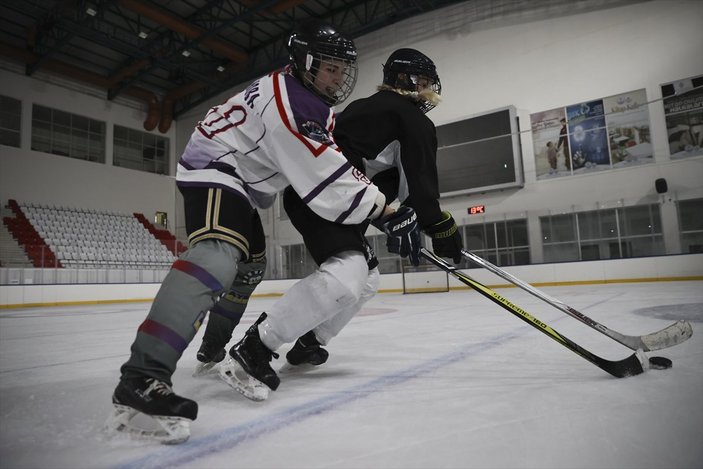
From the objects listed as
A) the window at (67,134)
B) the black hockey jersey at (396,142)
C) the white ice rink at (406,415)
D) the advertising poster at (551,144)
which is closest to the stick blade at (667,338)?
the white ice rink at (406,415)

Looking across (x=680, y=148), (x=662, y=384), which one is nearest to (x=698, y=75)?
(x=680, y=148)

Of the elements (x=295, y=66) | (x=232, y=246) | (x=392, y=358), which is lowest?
(x=392, y=358)

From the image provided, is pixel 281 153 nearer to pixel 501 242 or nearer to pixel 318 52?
pixel 318 52

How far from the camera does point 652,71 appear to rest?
832 cm

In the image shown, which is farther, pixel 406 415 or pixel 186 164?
pixel 186 164

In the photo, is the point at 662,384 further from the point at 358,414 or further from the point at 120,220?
the point at 120,220

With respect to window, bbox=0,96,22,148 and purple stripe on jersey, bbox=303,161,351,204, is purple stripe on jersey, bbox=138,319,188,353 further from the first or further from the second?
window, bbox=0,96,22,148

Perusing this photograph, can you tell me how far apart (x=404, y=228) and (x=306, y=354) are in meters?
0.57

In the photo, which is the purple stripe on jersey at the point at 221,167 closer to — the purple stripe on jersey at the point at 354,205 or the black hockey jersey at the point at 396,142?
the purple stripe on jersey at the point at 354,205

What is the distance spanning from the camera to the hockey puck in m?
1.29

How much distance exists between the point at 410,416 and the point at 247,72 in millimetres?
13377

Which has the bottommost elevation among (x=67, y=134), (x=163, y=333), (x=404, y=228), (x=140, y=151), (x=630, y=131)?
(x=163, y=333)

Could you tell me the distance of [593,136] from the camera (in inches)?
336

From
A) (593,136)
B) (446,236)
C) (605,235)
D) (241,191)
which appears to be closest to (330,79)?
(241,191)
